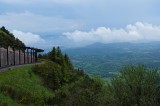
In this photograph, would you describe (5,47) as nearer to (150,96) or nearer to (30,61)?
(30,61)

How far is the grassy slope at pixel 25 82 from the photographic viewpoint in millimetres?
45406

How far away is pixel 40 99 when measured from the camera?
145 feet

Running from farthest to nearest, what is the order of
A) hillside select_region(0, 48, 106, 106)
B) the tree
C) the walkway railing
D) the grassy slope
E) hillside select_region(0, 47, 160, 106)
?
the walkway railing, the grassy slope, hillside select_region(0, 48, 106, 106), hillside select_region(0, 47, 160, 106), the tree

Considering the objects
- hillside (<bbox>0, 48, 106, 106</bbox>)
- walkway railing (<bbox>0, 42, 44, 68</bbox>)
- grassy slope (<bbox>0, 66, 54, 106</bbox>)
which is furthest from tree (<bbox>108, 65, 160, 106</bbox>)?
walkway railing (<bbox>0, 42, 44, 68</bbox>)

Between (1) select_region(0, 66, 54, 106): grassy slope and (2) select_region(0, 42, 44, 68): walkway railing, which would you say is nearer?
(1) select_region(0, 66, 54, 106): grassy slope

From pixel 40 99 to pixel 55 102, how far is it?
4.91 ft

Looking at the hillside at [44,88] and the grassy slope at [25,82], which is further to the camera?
the grassy slope at [25,82]

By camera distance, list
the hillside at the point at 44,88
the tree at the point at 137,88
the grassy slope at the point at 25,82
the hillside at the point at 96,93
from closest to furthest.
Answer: the tree at the point at 137,88 < the hillside at the point at 96,93 < the hillside at the point at 44,88 < the grassy slope at the point at 25,82

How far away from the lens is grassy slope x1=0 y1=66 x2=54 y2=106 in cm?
4541

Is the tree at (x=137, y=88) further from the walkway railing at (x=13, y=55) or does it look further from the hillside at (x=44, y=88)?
the walkway railing at (x=13, y=55)

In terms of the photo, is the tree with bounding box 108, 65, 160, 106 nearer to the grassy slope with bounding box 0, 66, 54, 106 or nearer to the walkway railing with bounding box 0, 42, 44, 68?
the grassy slope with bounding box 0, 66, 54, 106

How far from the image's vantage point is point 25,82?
5166cm

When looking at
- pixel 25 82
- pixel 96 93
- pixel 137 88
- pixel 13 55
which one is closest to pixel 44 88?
pixel 25 82

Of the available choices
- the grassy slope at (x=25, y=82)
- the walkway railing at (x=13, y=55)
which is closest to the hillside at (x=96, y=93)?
the grassy slope at (x=25, y=82)
